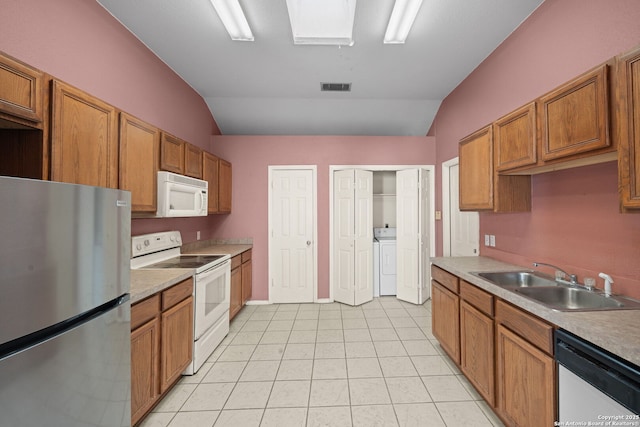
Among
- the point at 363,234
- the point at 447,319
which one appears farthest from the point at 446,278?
the point at 363,234

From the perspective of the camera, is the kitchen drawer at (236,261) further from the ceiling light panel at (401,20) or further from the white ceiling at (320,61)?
the ceiling light panel at (401,20)

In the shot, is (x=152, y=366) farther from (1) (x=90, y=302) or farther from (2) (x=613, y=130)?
(2) (x=613, y=130)

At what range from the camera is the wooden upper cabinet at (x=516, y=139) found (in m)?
1.62

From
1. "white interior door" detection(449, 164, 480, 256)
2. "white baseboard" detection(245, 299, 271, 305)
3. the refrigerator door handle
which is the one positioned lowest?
"white baseboard" detection(245, 299, 271, 305)

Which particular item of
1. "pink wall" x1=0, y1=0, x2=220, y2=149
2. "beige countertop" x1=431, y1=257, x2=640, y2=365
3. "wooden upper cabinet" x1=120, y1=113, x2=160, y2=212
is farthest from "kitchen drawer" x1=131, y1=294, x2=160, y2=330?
"beige countertop" x1=431, y1=257, x2=640, y2=365

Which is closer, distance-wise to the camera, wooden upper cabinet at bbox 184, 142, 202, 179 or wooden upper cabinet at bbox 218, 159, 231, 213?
wooden upper cabinet at bbox 184, 142, 202, 179

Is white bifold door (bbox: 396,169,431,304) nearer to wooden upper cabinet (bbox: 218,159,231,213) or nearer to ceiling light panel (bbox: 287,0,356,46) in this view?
ceiling light panel (bbox: 287,0,356,46)

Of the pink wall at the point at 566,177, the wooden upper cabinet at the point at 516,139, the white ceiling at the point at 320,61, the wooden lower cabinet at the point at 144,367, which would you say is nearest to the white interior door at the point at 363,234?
the white ceiling at the point at 320,61

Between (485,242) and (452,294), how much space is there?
0.86m

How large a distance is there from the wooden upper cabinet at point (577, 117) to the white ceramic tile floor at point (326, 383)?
1.80m

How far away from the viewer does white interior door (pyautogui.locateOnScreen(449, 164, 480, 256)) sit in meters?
2.79

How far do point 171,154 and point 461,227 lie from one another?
11.4 feet

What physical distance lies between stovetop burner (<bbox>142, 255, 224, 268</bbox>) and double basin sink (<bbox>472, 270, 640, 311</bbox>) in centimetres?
242

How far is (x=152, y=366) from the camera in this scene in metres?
1.61
